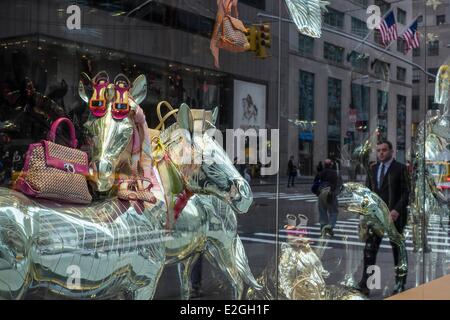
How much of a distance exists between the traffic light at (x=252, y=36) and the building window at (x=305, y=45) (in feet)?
1.79

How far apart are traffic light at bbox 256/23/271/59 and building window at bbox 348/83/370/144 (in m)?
1.31

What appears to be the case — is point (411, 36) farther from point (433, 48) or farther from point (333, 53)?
point (333, 53)

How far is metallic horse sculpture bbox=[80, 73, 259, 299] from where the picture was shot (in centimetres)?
368

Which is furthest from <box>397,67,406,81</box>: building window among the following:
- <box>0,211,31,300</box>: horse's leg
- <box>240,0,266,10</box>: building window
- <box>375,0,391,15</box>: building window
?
<box>0,211,31,300</box>: horse's leg

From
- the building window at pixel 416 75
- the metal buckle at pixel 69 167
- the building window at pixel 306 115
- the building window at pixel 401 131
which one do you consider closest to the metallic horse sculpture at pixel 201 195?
the metal buckle at pixel 69 167

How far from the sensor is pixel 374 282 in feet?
18.1

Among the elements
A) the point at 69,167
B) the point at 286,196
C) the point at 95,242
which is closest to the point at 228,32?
the point at 286,196

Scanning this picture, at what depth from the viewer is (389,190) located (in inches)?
223

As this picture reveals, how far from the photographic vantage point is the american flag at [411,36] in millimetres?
6117

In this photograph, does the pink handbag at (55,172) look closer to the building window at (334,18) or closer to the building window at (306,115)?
the building window at (306,115)

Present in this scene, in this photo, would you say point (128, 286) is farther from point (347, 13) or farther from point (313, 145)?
point (347, 13)

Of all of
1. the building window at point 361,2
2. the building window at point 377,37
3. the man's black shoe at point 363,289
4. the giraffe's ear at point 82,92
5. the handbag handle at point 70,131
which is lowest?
the man's black shoe at point 363,289
